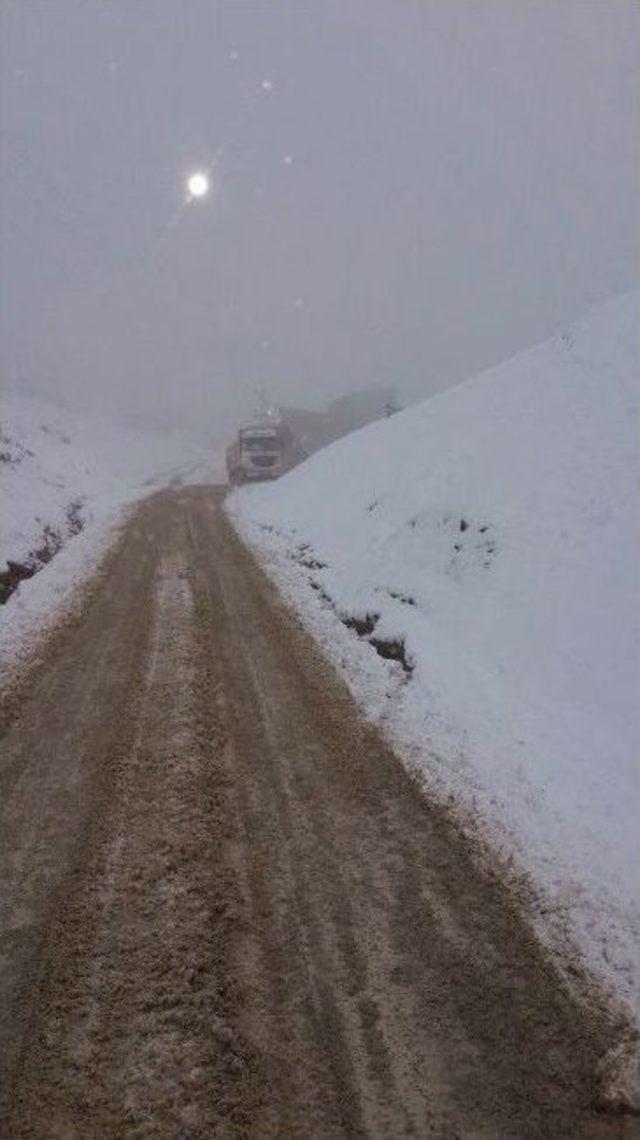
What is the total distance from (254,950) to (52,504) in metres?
19.4

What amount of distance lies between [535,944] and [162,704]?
5.06 meters

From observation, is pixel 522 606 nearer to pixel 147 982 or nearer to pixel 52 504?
pixel 147 982

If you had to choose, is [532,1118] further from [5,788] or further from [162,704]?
[162,704]

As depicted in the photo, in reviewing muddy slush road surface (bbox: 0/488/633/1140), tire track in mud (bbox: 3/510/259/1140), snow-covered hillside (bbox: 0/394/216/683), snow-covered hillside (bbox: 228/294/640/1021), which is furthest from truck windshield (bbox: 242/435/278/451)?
tire track in mud (bbox: 3/510/259/1140)

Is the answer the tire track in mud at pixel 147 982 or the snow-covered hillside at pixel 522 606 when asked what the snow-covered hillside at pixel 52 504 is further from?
the snow-covered hillside at pixel 522 606

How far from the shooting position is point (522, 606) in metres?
9.86

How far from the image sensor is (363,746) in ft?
24.9

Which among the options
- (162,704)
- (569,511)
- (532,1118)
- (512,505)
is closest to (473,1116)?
(532,1118)

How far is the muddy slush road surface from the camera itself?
143 inches

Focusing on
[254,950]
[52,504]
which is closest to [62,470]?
[52,504]

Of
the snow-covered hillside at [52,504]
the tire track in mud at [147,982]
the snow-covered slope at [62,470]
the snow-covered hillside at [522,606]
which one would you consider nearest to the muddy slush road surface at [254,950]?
the tire track in mud at [147,982]

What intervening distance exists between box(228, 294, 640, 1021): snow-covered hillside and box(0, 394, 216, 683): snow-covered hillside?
4.49 metres

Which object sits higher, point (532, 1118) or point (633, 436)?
point (633, 436)

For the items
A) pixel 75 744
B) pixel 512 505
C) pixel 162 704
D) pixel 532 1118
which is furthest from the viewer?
pixel 512 505
